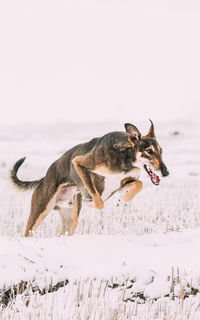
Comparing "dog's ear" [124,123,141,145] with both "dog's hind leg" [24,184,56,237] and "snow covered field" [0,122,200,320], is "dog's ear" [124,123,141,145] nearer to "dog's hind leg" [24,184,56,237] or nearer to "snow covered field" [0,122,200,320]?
"snow covered field" [0,122,200,320]

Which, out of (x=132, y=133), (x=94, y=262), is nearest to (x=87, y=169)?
(x=132, y=133)

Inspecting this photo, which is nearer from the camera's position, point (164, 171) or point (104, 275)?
point (104, 275)

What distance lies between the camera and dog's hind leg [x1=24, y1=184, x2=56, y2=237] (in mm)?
5828

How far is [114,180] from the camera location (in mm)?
5234

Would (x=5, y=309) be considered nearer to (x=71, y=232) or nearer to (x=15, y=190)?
(x=71, y=232)

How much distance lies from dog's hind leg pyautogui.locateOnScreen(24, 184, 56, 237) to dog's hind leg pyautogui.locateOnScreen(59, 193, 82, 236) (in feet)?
1.06

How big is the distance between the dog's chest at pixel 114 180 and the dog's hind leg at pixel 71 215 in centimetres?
66

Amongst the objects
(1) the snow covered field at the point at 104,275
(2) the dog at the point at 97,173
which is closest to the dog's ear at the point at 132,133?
(2) the dog at the point at 97,173

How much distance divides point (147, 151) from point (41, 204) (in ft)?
6.21

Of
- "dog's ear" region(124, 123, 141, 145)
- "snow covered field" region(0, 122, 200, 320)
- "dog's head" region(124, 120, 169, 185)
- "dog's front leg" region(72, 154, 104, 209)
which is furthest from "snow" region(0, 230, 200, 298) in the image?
"dog's ear" region(124, 123, 141, 145)

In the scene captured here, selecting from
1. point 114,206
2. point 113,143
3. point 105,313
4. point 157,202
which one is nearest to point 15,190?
point 113,143

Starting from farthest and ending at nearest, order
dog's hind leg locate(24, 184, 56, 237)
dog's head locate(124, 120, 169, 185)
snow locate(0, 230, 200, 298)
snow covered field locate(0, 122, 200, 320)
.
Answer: dog's hind leg locate(24, 184, 56, 237) → dog's head locate(124, 120, 169, 185) → snow locate(0, 230, 200, 298) → snow covered field locate(0, 122, 200, 320)

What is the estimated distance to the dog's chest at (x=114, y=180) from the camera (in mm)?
5160

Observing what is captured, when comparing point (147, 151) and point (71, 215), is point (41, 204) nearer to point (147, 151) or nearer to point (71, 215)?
point (71, 215)
